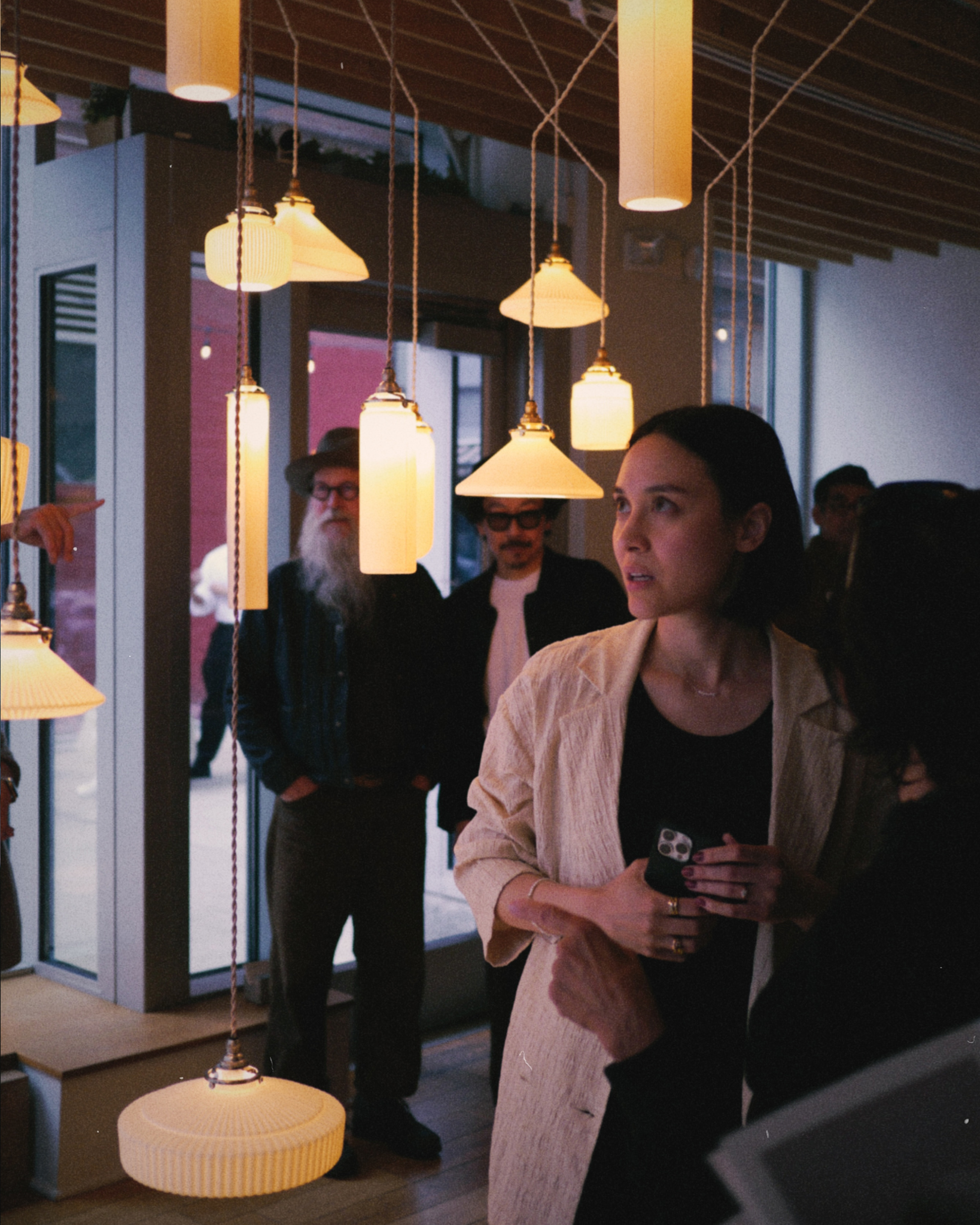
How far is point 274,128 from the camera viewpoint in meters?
4.35

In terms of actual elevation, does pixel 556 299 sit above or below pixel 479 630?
above

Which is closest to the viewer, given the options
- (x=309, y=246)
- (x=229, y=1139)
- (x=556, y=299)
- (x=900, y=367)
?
(x=229, y=1139)

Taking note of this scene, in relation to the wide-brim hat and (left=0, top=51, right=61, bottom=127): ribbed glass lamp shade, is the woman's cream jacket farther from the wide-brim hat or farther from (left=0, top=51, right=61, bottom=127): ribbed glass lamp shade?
the wide-brim hat

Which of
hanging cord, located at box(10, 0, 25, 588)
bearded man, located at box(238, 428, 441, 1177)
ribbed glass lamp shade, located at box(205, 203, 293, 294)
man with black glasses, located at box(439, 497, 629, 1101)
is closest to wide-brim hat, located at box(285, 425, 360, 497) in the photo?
bearded man, located at box(238, 428, 441, 1177)

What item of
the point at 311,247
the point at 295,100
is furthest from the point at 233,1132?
the point at 295,100

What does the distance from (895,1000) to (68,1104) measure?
9.97 feet

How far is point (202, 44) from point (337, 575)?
7.13ft

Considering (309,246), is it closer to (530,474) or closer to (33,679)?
(530,474)

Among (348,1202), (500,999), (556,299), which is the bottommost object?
(348,1202)

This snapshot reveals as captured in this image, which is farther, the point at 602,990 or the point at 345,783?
the point at 345,783

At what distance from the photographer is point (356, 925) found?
147 inches

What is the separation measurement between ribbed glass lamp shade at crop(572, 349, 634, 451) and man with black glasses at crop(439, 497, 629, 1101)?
23.7 inches

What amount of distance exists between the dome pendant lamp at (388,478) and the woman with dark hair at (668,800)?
311 millimetres

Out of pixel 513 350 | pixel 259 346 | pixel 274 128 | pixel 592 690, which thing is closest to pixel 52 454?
pixel 259 346
